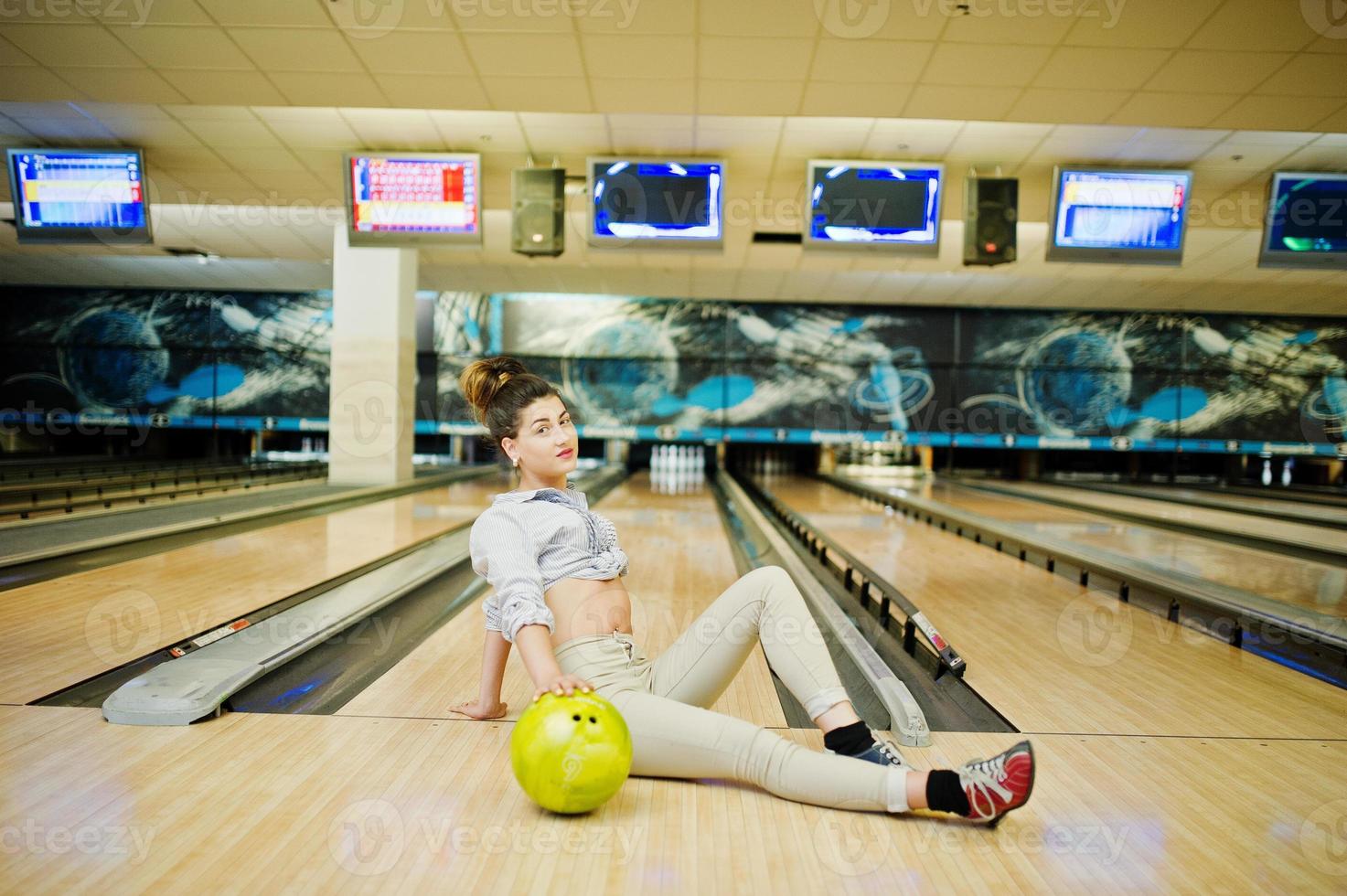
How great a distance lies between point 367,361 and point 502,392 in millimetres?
6768

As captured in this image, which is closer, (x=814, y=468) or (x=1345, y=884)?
(x=1345, y=884)

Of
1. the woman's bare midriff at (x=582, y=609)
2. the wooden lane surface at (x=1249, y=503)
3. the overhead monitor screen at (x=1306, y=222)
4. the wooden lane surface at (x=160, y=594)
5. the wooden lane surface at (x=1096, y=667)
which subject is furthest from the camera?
the wooden lane surface at (x=1249, y=503)

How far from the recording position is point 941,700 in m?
2.44

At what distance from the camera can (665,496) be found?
8.65 metres

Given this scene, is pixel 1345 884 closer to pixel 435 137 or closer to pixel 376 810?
pixel 376 810

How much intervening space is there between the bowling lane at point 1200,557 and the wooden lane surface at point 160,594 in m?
3.98

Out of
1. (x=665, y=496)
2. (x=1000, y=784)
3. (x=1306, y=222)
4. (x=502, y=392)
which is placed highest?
(x=1306, y=222)

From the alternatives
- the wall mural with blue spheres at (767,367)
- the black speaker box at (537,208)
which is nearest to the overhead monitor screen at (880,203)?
the black speaker box at (537,208)

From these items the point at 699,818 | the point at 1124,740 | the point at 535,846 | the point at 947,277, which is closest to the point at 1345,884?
the point at 1124,740

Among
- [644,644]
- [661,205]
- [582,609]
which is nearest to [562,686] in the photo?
[582,609]

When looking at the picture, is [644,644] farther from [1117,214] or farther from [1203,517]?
[1203,517]

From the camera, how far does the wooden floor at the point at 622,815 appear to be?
→ 1.35 meters

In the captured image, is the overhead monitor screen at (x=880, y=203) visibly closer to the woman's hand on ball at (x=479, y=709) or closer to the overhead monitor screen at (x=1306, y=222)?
the overhead monitor screen at (x=1306, y=222)

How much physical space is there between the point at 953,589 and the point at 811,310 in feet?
26.8
